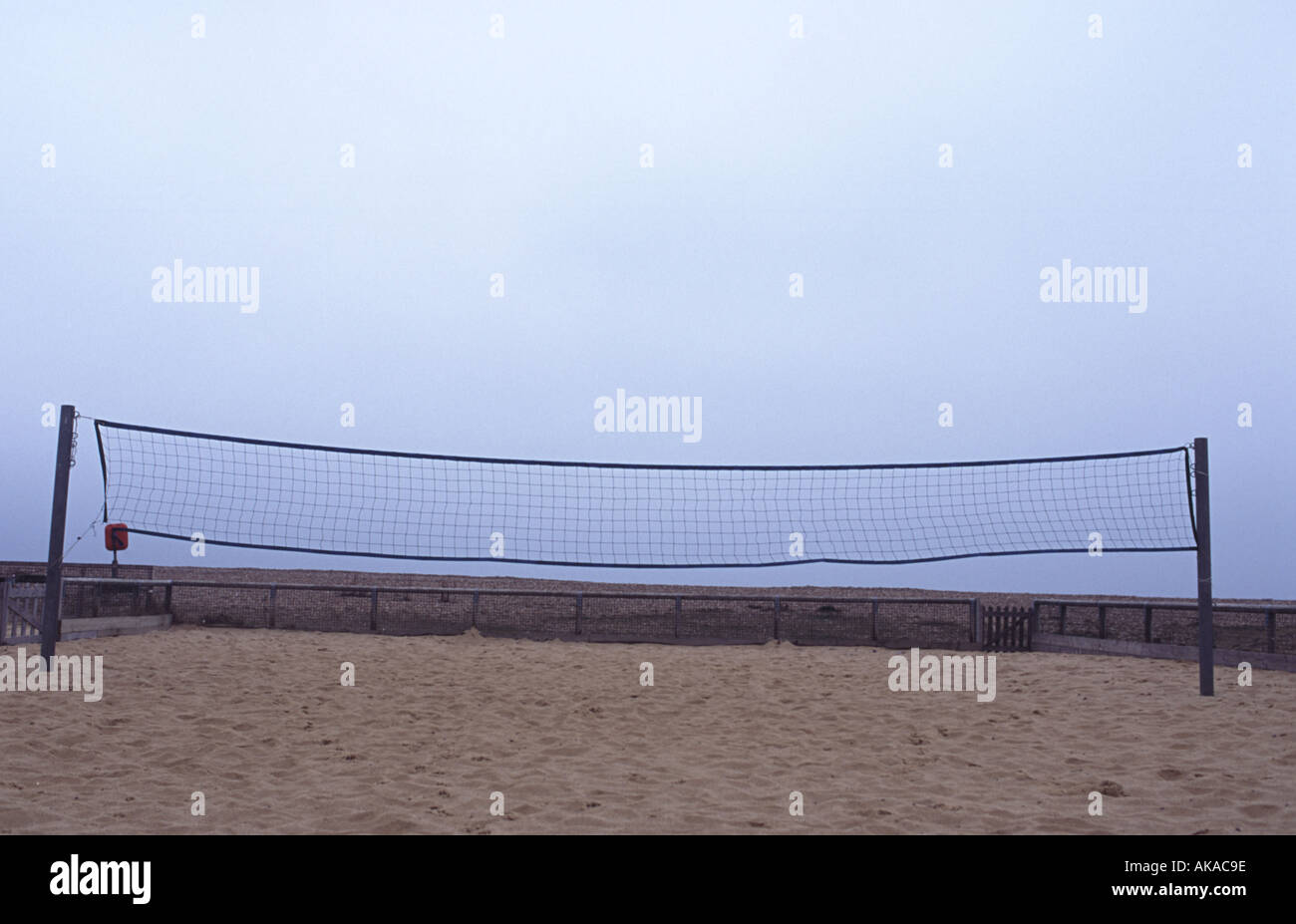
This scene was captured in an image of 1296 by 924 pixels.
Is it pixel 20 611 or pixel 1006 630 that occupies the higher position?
pixel 20 611

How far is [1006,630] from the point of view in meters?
10.6


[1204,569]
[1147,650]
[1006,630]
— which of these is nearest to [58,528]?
[1204,569]

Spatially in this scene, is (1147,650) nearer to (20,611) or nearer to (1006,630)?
(1006,630)

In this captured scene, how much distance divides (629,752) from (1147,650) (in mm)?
6981

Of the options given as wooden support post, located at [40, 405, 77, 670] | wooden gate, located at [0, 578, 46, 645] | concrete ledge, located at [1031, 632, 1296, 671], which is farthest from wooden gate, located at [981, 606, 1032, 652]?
wooden gate, located at [0, 578, 46, 645]

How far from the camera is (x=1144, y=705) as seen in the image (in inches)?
242

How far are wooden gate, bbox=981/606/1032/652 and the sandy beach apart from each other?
8.53 feet

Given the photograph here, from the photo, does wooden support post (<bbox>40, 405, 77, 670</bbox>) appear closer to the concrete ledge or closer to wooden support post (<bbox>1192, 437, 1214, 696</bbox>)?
wooden support post (<bbox>1192, 437, 1214, 696</bbox>)

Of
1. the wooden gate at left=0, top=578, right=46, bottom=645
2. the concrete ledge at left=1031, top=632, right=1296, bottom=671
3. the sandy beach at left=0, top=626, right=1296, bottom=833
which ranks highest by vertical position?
the wooden gate at left=0, top=578, right=46, bottom=645

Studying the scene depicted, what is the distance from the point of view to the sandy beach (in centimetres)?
360

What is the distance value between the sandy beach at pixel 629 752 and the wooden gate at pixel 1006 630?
8.53ft
